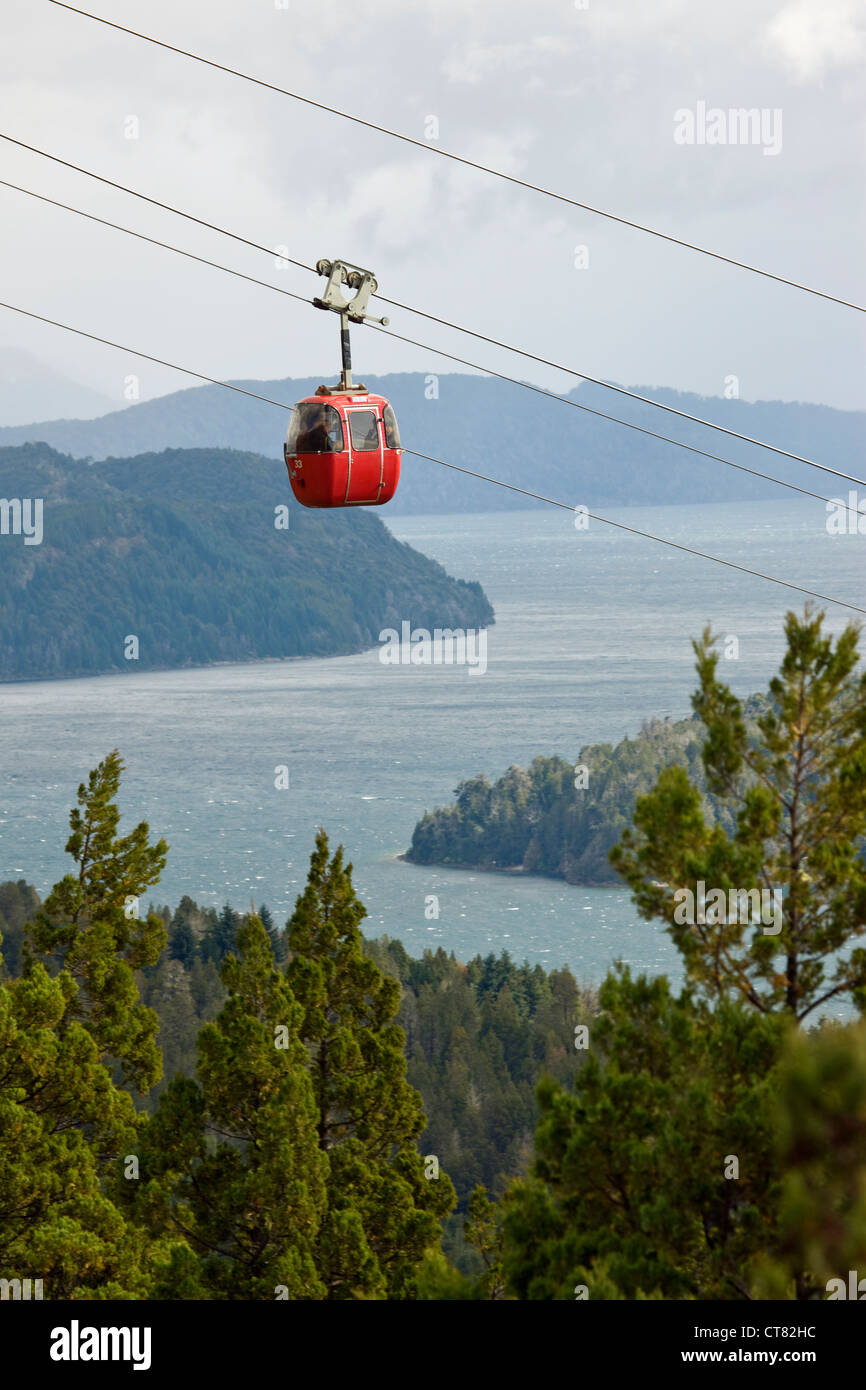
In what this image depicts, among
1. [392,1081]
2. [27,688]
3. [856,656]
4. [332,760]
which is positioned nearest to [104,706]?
[27,688]

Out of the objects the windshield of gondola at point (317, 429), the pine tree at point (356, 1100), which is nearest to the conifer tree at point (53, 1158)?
the pine tree at point (356, 1100)

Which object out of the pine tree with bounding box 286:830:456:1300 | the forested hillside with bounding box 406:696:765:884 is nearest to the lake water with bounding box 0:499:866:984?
the forested hillside with bounding box 406:696:765:884

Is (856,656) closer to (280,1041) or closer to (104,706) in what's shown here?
(280,1041)

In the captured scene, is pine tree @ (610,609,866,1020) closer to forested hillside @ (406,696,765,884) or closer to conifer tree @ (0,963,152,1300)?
conifer tree @ (0,963,152,1300)

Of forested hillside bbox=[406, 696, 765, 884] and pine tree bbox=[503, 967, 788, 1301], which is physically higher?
pine tree bbox=[503, 967, 788, 1301]

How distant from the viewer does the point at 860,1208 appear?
2324mm

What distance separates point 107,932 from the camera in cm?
2362

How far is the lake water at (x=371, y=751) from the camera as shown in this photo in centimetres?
11519

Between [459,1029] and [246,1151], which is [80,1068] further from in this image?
[459,1029]

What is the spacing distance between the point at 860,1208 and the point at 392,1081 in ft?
60.3

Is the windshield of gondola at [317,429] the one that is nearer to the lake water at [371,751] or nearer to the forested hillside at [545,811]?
the lake water at [371,751]

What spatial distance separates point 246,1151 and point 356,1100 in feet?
6.40

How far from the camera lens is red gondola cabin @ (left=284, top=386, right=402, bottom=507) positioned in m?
12.3

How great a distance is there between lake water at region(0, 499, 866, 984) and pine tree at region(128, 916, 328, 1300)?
76171mm
